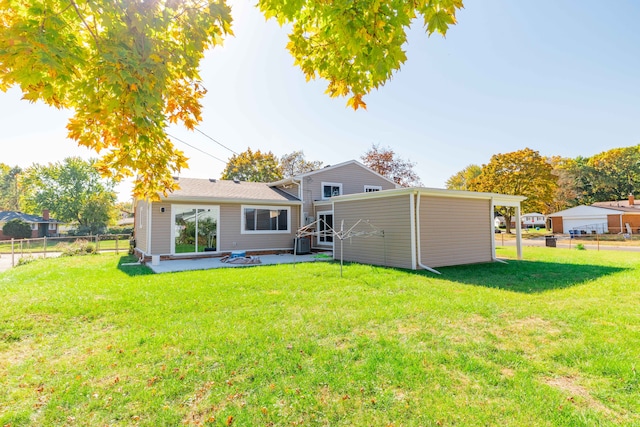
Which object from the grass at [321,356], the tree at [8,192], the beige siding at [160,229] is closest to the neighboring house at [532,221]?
the grass at [321,356]

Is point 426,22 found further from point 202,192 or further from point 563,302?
point 202,192

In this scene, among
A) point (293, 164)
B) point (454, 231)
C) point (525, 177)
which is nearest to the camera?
point (454, 231)

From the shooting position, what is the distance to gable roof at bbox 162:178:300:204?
12359 mm

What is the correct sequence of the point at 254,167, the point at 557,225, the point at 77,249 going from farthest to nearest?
the point at 557,225
the point at 254,167
the point at 77,249

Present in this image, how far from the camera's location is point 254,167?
105 ft

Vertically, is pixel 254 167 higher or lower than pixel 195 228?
higher

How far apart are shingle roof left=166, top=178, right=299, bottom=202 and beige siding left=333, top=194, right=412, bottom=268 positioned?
4241mm

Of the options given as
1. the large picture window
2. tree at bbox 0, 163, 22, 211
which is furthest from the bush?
tree at bbox 0, 163, 22, 211

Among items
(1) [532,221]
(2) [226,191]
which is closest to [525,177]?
(1) [532,221]

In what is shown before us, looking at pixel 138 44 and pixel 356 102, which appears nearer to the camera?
pixel 138 44

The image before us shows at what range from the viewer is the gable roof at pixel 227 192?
12.4 meters

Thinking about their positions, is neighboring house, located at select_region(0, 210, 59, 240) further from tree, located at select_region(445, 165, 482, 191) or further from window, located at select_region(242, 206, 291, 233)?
tree, located at select_region(445, 165, 482, 191)

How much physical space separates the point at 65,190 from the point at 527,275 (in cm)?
4233

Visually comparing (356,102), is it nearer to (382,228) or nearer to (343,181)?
(382,228)
